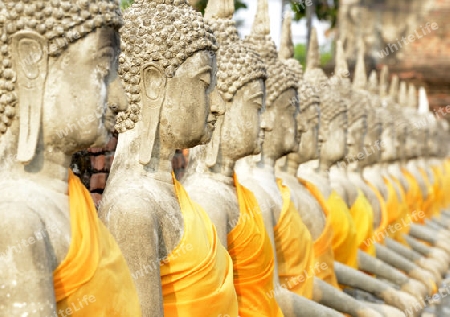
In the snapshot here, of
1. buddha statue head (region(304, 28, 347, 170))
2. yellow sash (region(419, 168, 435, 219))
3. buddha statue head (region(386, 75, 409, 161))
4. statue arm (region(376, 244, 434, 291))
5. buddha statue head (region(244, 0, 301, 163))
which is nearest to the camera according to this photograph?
buddha statue head (region(244, 0, 301, 163))

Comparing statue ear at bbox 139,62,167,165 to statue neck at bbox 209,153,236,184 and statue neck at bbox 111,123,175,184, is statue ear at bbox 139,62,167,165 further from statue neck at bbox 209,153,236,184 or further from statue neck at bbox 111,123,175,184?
statue neck at bbox 209,153,236,184

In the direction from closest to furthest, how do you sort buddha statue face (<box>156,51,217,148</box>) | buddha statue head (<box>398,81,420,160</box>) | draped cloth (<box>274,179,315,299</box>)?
buddha statue face (<box>156,51,217,148</box>), draped cloth (<box>274,179,315,299</box>), buddha statue head (<box>398,81,420,160</box>)

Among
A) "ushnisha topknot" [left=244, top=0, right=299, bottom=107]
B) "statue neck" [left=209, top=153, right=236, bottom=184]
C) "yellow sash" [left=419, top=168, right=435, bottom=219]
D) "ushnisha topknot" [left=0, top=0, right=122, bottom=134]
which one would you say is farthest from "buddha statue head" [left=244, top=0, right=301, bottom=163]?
"yellow sash" [left=419, top=168, right=435, bottom=219]

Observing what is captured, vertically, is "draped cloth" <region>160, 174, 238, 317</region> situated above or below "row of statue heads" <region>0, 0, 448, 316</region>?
below

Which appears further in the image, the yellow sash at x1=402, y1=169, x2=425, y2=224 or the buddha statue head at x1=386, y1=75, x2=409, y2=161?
the buddha statue head at x1=386, y1=75, x2=409, y2=161

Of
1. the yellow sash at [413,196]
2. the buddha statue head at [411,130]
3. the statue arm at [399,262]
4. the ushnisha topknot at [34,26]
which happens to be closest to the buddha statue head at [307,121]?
the statue arm at [399,262]

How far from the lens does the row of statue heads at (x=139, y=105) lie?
11.6 ft

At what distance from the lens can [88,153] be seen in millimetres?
5875

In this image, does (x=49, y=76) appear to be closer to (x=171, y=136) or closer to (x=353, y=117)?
(x=171, y=136)

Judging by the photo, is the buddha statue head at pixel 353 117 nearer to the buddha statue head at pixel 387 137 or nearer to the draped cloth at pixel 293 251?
the buddha statue head at pixel 387 137

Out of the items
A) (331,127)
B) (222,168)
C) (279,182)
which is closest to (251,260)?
(222,168)

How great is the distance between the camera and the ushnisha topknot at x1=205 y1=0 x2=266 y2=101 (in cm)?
566

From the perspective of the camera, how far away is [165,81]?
14.8ft

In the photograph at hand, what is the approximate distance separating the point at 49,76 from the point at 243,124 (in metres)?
2.17
